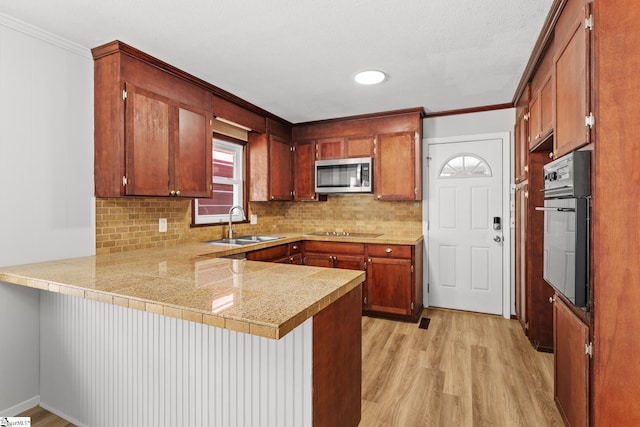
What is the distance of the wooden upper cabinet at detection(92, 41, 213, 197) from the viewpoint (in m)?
2.27

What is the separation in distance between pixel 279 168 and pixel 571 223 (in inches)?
128

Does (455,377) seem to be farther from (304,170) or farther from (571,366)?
(304,170)

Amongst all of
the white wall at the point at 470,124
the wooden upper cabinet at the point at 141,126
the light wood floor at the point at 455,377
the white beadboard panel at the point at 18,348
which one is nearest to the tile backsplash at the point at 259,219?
the wooden upper cabinet at the point at 141,126

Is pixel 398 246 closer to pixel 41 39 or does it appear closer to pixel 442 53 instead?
pixel 442 53

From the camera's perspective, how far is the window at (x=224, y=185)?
3.56 meters

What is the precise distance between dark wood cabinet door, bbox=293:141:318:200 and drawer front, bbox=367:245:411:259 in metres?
1.09

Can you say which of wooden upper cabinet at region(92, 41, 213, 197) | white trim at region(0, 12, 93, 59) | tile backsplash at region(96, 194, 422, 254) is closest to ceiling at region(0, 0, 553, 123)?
white trim at region(0, 12, 93, 59)

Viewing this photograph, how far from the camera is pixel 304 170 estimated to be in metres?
4.37

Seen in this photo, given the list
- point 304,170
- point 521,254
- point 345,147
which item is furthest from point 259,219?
point 521,254

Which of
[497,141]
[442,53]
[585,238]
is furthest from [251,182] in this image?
[585,238]

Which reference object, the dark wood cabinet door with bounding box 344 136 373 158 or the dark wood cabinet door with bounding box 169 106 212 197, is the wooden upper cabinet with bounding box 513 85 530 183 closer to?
the dark wood cabinet door with bounding box 344 136 373 158

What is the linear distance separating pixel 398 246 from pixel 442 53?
1.89 metres

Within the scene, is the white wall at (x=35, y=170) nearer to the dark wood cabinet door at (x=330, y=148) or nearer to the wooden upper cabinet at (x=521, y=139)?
the dark wood cabinet door at (x=330, y=148)

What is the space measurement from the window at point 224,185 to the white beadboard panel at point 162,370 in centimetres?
161
